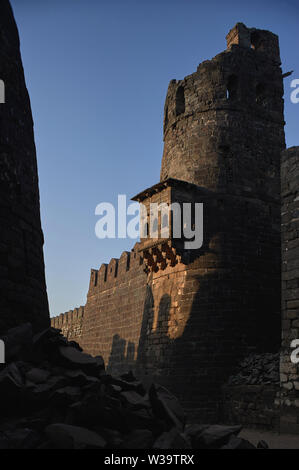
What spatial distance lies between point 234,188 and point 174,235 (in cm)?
214

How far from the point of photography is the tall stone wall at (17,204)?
6.45 metres

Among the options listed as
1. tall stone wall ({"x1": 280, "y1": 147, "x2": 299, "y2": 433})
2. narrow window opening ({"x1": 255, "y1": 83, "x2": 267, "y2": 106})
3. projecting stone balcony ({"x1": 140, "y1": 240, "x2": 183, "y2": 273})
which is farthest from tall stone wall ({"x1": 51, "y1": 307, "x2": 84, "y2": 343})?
tall stone wall ({"x1": 280, "y1": 147, "x2": 299, "y2": 433})

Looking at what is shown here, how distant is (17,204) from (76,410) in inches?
136

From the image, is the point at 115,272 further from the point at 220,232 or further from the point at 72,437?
the point at 72,437

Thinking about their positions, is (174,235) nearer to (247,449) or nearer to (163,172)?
(163,172)

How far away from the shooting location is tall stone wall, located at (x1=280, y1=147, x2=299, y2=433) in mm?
8508

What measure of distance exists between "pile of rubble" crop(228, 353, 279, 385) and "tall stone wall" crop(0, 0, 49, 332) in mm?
5393

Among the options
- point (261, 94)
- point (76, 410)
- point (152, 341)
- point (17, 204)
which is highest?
point (261, 94)

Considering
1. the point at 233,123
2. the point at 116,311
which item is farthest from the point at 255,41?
the point at 116,311

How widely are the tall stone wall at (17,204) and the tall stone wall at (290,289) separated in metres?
4.47

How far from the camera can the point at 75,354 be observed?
18.7 ft

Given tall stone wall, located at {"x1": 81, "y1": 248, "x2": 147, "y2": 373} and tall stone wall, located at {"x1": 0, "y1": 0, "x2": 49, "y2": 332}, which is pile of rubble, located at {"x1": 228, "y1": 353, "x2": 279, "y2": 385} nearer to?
tall stone wall, located at {"x1": 81, "y1": 248, "x2": 147, "y2": 373}

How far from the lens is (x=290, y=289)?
29.1 ft

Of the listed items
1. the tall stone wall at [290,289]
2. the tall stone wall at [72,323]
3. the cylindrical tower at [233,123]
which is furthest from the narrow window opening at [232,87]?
the tall stone wall at [72,323]
